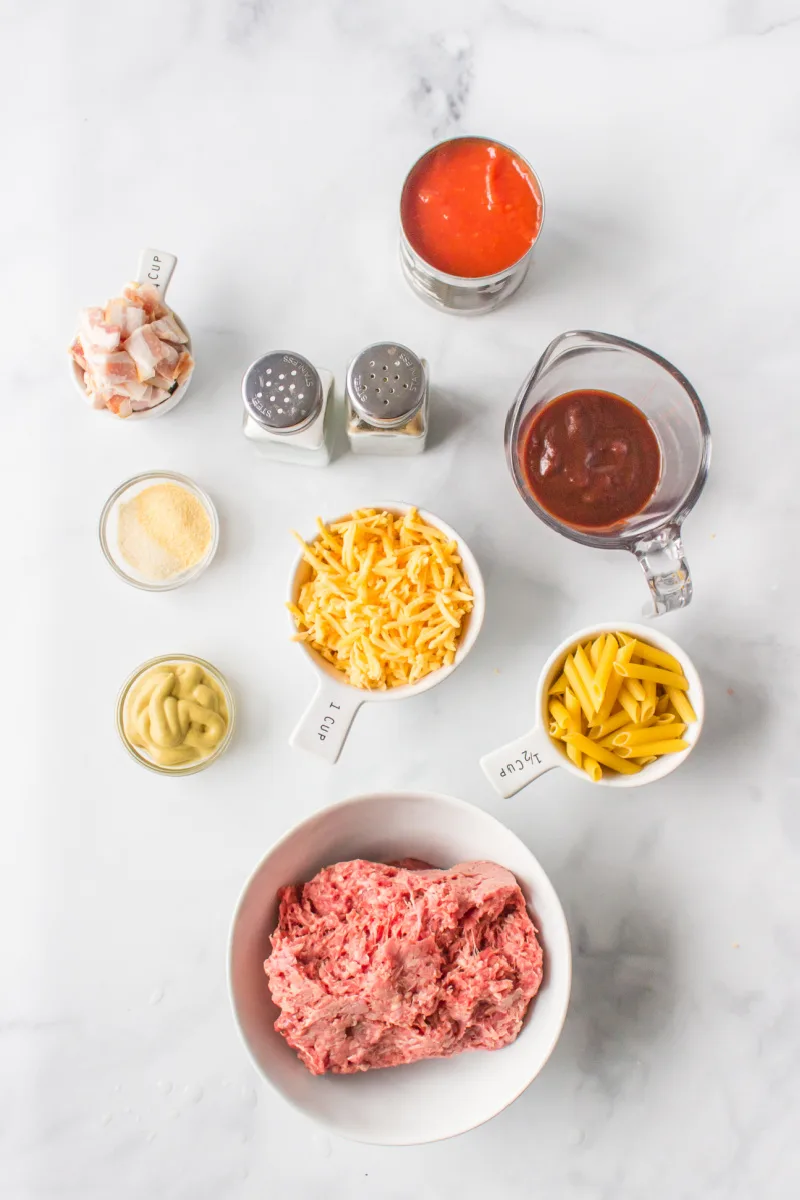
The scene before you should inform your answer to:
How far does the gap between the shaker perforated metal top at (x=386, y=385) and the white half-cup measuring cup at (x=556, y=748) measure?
629 millimetres

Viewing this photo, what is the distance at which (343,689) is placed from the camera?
2.11 metres

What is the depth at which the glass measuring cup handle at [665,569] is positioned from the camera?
2.02 meters

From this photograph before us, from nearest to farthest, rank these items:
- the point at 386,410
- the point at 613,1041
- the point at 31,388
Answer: the point at 386,410, the point at 613,1041, the point at 31,388

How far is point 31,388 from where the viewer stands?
2.45m

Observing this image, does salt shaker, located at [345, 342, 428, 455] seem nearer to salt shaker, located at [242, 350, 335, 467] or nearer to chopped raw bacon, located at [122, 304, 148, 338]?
salt shaker, located at [242, 350, 335, 467]

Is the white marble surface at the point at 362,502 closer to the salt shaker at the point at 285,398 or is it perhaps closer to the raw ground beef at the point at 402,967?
the salt shaker at the point at 285,398

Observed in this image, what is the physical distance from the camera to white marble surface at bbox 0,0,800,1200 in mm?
2293

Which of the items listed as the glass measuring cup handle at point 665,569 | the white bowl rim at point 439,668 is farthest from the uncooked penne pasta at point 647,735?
the white bowl rim at point 439,668

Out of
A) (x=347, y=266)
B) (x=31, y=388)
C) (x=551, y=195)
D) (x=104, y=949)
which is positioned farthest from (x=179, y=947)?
(x=551, y=195)

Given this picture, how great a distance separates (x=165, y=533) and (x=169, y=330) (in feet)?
1.58

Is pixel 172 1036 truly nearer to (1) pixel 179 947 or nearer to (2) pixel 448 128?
(1) pixel 179 947

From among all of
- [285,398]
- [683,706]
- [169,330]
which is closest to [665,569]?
[683,706]

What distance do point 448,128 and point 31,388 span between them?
126cm

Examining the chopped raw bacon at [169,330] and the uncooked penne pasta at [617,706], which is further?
the chopped raw bacon at [169,330]
